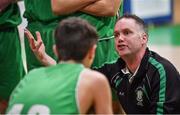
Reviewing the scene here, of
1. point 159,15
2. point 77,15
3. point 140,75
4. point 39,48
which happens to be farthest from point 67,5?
point 159,15

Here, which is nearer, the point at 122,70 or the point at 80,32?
the point at 80,32

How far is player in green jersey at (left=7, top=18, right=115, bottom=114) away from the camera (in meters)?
2.31

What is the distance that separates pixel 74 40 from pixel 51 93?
10.9 inches

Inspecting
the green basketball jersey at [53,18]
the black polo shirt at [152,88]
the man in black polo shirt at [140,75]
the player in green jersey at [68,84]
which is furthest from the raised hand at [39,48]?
the player in green jersey at [68,84]

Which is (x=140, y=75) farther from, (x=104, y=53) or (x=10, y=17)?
(x=10, y=17)

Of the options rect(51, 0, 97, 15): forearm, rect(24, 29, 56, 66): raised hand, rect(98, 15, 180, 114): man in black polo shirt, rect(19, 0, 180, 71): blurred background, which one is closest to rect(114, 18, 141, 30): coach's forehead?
rect(98, 15, 180, 114): man in black polo shirt

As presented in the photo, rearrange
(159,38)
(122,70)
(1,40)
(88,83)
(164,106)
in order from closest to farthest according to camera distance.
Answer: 1. (88,83)
2. (164,106)
3. (122,70)
4. (1,40)
5. (159,38)

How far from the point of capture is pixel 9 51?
3.97 meters

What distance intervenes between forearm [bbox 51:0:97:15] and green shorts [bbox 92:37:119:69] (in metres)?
0.32

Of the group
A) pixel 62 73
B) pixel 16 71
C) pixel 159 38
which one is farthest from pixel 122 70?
pixel 159 38

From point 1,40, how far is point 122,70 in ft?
3.31

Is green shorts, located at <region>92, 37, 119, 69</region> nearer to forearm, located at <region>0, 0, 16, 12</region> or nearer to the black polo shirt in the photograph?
the black polo shirt

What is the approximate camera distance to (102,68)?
3.57 m

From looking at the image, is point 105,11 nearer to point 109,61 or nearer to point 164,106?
point 109,61
